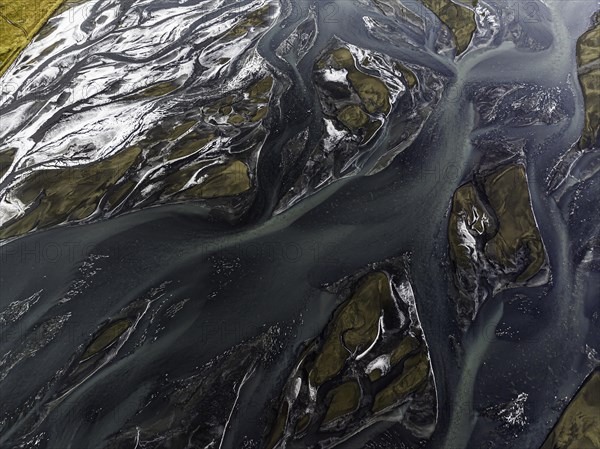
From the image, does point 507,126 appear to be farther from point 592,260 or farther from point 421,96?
point 592,260

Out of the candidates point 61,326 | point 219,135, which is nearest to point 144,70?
point 219,135

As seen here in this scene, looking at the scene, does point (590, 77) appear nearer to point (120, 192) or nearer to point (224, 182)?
point (224, 182)

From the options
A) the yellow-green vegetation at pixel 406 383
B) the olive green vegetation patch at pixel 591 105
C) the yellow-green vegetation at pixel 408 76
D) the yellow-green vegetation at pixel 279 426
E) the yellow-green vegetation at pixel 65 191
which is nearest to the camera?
the yellow-green vegetation at pixel 279 426

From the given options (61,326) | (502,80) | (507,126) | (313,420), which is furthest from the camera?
(502,80)

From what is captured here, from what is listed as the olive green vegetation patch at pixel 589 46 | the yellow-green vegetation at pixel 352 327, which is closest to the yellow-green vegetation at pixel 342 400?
the yellow-green vegetation at pixel 352 327

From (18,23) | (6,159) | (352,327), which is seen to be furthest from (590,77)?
(18,23)

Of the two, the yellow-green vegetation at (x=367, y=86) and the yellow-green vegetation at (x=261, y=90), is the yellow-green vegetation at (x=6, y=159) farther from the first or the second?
the yellow-green vegetation at (x=367, y=86)
